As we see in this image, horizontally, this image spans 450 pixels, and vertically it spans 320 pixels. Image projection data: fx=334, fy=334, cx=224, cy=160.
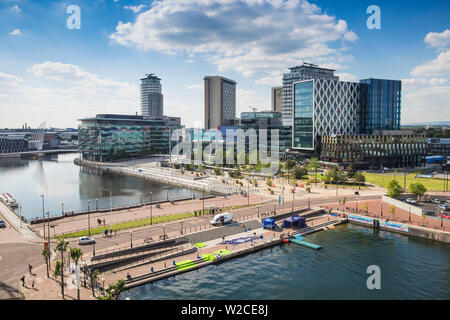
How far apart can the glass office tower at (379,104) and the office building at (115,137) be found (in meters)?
108

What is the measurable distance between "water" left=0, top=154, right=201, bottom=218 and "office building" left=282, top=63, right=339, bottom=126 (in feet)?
330

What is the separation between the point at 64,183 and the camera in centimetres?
10394

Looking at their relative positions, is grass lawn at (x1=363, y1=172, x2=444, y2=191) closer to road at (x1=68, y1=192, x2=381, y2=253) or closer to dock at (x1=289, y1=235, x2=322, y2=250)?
road at (x1=68, y1=192, x2=381, y2=253)

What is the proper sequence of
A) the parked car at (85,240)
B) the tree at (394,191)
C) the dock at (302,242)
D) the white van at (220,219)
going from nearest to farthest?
the parked car at (85,240)
the dock at (302,242)
the white van at (220,219)
the tree at (394,191)

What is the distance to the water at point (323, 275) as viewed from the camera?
A: 3388 cm

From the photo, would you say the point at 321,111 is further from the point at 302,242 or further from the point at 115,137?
the point at 115,137

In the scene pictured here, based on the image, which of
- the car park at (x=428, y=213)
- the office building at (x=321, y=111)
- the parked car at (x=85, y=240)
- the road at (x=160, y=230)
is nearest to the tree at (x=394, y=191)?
the car park at (x=428, y=213)

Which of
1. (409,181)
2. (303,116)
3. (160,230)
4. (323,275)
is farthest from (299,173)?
(323,275)

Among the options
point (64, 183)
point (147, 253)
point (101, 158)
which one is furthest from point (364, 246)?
point (101, 158)

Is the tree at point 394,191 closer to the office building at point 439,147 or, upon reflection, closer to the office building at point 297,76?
the office building at point 297,76

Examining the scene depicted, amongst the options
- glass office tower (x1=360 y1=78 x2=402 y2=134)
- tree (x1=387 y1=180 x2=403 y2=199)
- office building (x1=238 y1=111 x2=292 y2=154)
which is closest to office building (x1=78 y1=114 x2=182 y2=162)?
office building (x1=238 y1=111 x2=292 y2=154)
